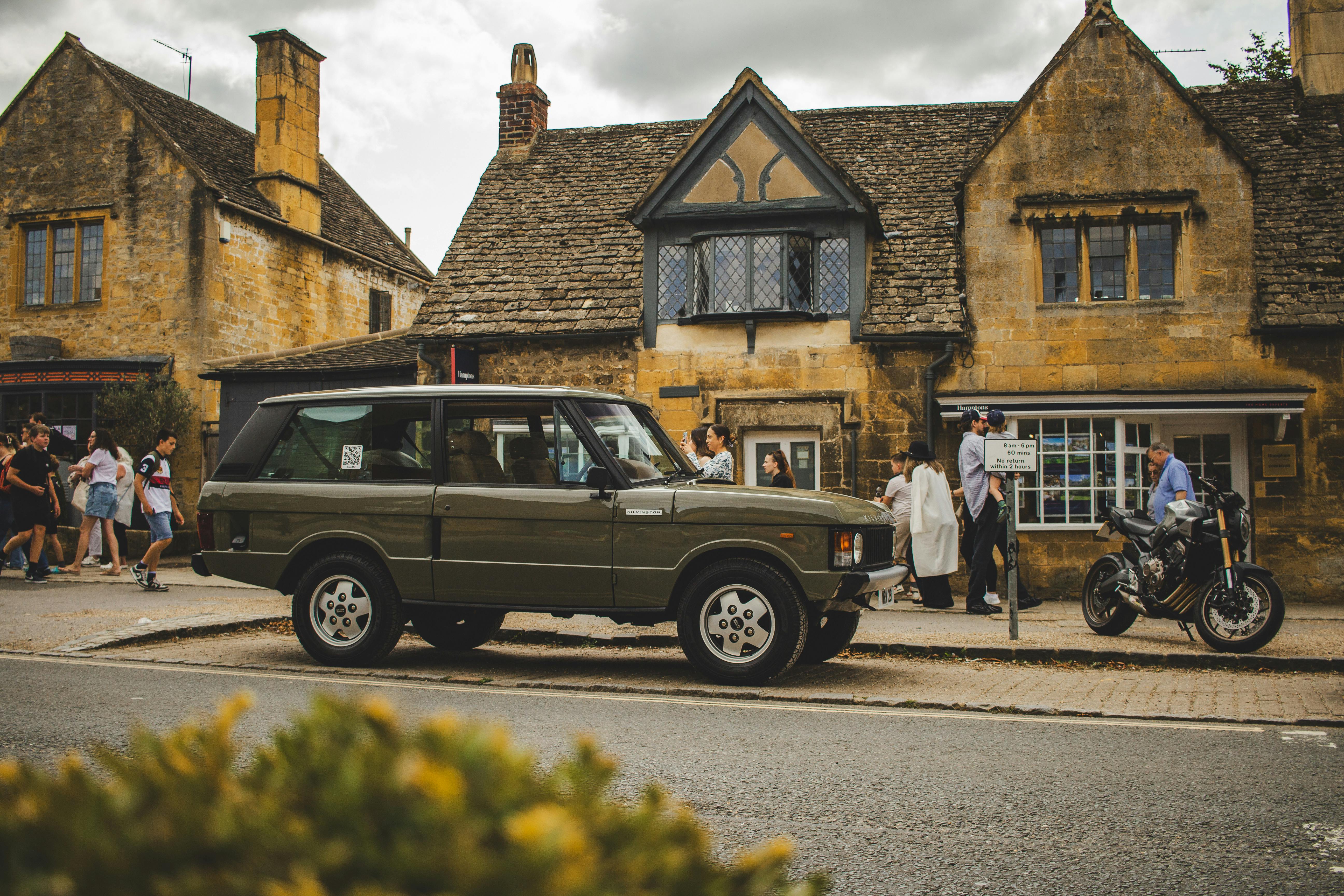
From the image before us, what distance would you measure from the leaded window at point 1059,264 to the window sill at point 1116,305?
20 cm

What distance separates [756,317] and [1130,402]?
5.29 metres

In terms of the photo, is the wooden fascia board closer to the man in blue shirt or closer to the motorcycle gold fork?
the man in blue shirt

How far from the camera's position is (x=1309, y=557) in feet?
48.9

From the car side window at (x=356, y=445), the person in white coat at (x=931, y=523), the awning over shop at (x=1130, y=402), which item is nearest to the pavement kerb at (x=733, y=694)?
the car side window at (x=356, y=445)

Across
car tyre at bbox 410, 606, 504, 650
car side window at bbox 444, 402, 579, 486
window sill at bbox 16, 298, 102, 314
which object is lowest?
car tyre at bbox 410, 606, 504, 650

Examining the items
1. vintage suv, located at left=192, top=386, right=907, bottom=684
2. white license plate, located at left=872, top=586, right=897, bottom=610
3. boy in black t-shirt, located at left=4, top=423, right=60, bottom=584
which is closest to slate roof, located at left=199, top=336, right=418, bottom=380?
boy in black t-shirt, located at left=4, top=423, right=60, bottom=584

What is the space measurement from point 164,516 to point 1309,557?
15.0m

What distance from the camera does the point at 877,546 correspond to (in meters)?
7.85

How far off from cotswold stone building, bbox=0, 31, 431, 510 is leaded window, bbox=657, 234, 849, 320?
412 inches

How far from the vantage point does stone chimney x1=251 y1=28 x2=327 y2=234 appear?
2277 centimetres

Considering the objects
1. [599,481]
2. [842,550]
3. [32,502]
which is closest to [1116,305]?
[842,550]

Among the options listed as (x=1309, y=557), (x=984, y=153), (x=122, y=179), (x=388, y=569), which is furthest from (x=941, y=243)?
(x=122, y=179)

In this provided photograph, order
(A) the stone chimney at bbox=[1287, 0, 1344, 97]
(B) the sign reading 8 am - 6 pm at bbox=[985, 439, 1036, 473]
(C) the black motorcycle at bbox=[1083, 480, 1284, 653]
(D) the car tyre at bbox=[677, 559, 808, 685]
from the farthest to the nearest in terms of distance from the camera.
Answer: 1. (A) the stone chimney at bbox=[1287, 0, 1344, 97]
2. (B) the sign reading 8 am - 6 pm at bbox=[985, 439, 1036, 473]
3. (C) the black motorcycle at bbox=[1083, 480, 1284, 653]
4. (D) the car tyre at bbox=[677, 559, 808, 685]

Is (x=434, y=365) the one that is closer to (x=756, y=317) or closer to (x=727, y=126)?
(x=756, y=317)
